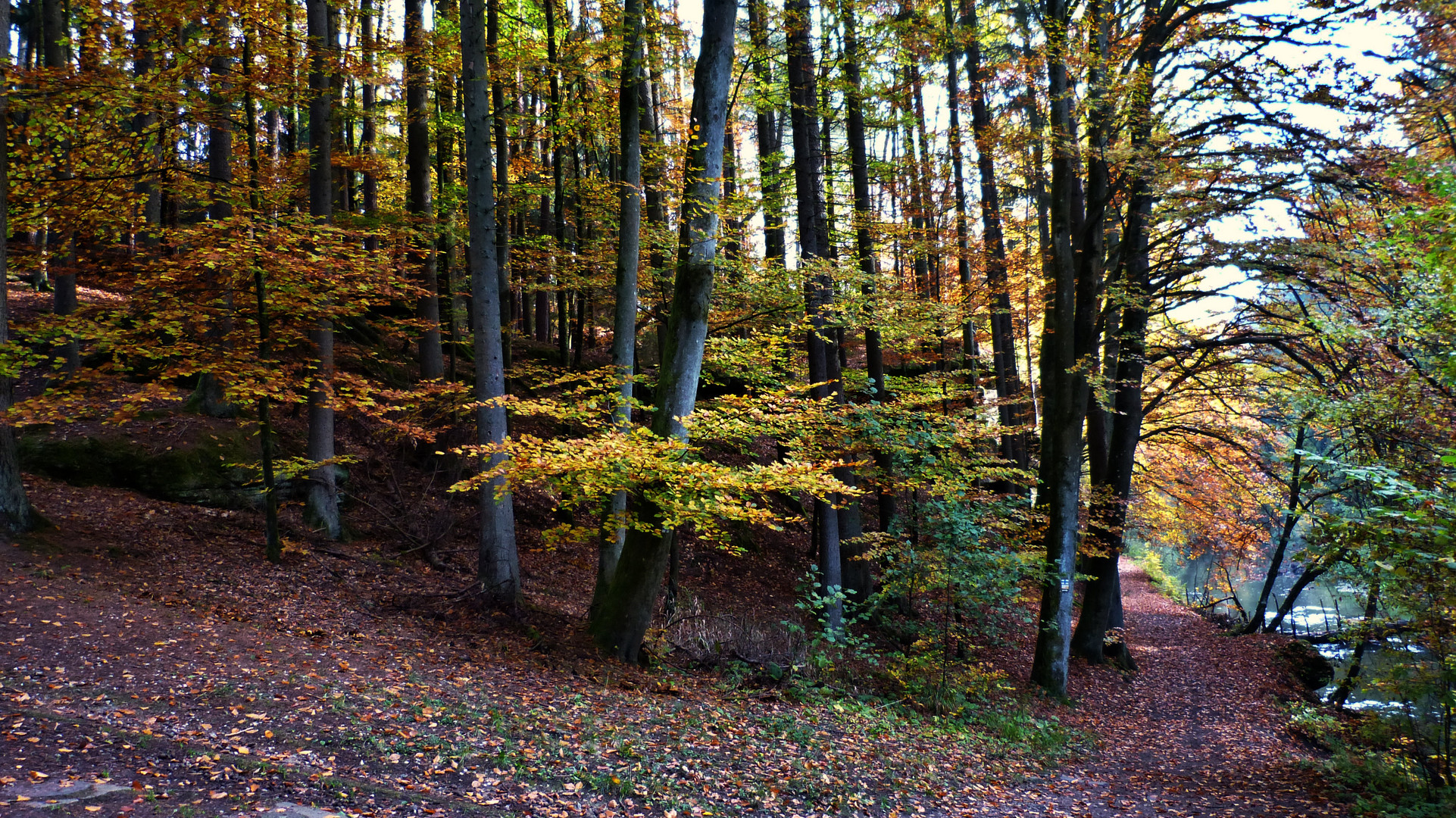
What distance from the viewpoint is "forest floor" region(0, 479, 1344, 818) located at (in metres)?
4.16

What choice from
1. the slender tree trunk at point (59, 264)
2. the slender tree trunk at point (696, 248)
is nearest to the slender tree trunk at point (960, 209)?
the slender tree trunk at point (696, 248)

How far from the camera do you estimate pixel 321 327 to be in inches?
383

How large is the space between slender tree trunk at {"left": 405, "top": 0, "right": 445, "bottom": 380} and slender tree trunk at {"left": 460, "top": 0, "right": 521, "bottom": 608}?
8.25 feet

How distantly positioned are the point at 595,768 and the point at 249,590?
5181mm

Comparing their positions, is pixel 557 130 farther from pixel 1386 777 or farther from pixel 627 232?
pixel 1386 777

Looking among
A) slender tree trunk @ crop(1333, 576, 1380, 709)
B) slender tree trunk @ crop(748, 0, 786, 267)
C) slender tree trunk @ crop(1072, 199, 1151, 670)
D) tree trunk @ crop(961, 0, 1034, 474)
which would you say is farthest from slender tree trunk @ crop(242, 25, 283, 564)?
tree trunk @ crop(961, 0, 1034, 474)

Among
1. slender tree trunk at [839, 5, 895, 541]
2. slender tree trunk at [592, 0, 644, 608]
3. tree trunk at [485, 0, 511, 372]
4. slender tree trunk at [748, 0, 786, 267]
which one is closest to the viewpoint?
slender tree trunk at [592, 0, 644, 608]

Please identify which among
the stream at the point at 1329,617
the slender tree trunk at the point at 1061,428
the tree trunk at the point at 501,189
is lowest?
the stream at the point at 1329,617

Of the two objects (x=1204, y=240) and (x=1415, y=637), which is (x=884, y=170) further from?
(x=1415, y=637)

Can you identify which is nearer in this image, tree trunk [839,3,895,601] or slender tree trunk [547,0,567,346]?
slender tree trunk [547,0,567,346]

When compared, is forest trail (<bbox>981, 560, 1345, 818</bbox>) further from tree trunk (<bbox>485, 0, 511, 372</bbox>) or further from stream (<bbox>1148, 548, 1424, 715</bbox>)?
tree trunk (<bbox>485, 0, 511, 372</bbox>)

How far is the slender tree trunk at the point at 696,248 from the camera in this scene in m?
7.22

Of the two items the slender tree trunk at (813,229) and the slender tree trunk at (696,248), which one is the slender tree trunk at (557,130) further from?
the slender tree trunk at (696,248)

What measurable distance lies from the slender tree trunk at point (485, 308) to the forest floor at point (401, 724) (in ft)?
1.96
